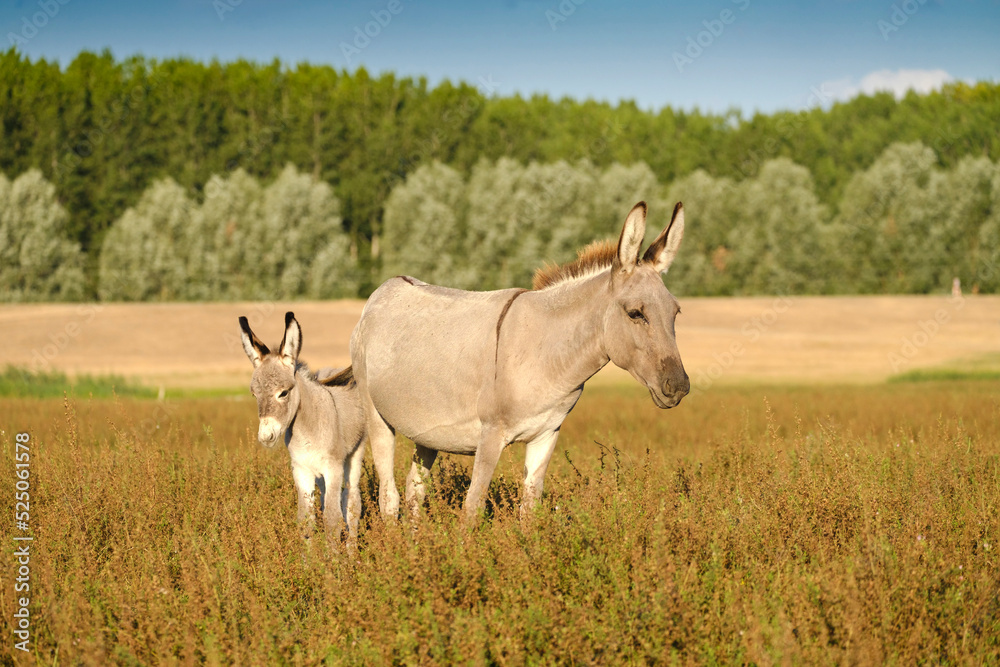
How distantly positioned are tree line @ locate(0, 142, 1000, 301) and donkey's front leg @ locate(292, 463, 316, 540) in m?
47.8

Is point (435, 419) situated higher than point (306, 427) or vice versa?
point (435, 419)

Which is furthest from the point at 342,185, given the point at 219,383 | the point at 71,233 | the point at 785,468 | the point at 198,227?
the point at 785,468

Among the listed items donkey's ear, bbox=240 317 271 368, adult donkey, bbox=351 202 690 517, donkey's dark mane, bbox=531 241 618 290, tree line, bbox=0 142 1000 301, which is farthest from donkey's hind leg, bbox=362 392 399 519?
tree line, bbox=0 142 1000 301

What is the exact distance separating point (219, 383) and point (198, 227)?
28.0 m

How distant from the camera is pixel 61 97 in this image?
57.4 m

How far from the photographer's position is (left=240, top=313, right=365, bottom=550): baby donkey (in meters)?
5.57

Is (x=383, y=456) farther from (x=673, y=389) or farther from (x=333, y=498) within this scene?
(x=673, y=389)

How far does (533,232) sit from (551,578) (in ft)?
175

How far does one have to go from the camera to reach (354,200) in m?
62.7

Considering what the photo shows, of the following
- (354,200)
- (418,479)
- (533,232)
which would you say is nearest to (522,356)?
(418,479)

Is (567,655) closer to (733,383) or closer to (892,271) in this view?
(733,383)

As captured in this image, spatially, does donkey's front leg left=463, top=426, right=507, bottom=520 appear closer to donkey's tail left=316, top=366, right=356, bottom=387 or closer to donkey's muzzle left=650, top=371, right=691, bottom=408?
donkey's muzzle left=650, top=371, right=691, bottom=408

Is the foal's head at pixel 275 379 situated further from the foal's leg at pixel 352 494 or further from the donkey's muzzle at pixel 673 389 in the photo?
the donkey's muzzle at pixel 673 389

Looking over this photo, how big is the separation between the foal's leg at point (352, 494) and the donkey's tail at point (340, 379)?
63 centimetres
